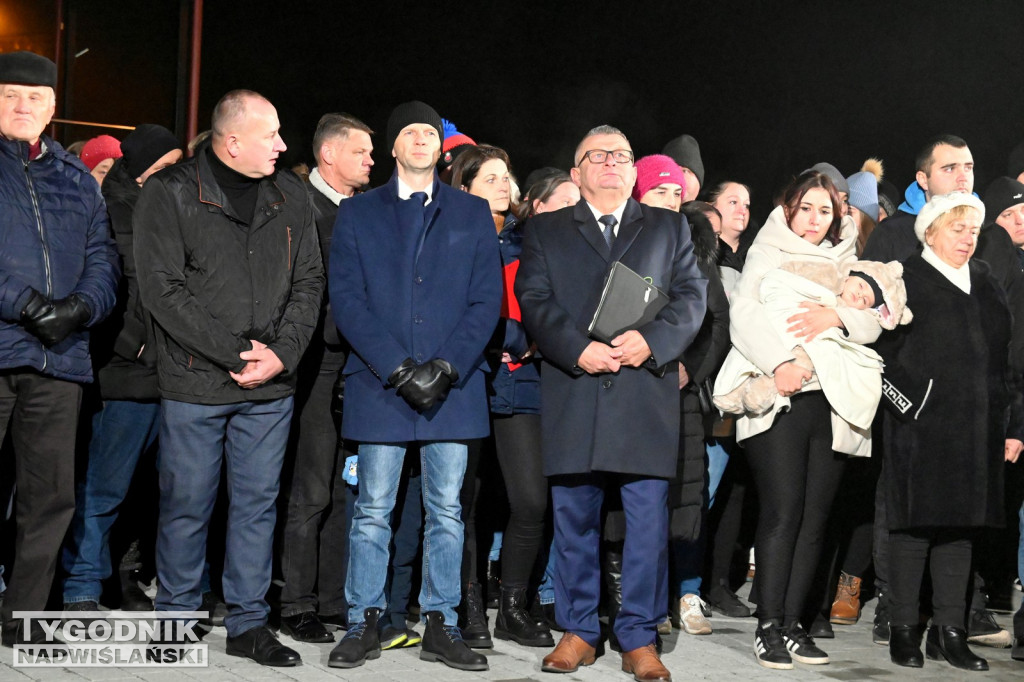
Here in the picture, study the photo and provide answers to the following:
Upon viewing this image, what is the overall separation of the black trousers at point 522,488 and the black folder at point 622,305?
1.87 ft

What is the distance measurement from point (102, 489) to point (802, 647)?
A: 111 inches

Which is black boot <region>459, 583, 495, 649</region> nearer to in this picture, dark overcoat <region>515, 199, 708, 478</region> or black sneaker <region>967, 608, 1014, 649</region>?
dark overcoat <region>515, 199, 708, 478</region>

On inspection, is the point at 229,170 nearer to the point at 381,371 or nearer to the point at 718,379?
the point at 381,371

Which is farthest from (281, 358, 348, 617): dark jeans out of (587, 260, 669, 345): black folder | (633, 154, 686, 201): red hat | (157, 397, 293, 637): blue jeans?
(633, 154, 686, 201): red hat

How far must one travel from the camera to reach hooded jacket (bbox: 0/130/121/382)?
14.2 feet

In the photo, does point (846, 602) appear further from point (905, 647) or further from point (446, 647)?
point (446, 647)

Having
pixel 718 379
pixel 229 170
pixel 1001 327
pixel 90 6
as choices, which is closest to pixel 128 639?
pixel 229 170

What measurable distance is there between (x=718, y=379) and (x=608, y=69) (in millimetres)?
4699

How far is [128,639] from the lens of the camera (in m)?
4.46

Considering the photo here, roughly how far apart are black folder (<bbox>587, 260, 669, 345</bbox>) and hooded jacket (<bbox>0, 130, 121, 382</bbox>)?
178 centimetres

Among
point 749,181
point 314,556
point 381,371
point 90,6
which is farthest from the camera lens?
point 90,6

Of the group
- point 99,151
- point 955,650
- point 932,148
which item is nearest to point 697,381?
point 955,650

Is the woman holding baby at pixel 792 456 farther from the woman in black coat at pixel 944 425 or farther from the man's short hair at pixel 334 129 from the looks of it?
the man's short hair at pixel 334 129

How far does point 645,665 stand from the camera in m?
4.37
